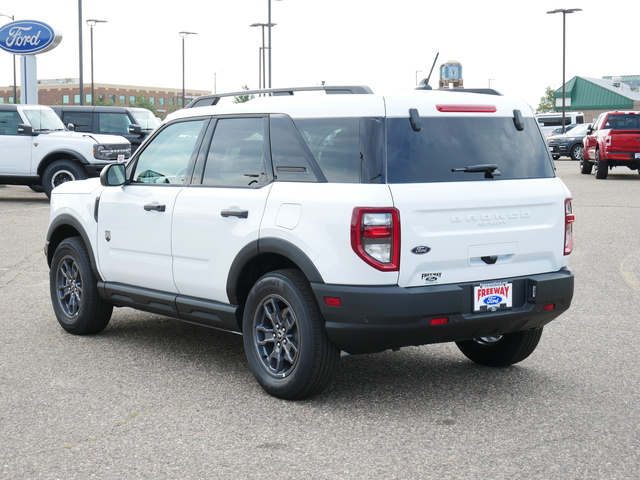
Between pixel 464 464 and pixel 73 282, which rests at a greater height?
pixel 73 282

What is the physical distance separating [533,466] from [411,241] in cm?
130

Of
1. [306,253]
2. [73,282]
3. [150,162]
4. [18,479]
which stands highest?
[150,162]

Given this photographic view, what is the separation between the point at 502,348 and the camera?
232 inches

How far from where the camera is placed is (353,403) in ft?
16.8

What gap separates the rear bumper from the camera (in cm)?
469

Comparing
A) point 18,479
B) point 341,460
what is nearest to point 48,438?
point 18,479

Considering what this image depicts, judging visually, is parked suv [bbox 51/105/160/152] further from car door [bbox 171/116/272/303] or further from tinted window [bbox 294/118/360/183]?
tinted window [bbox 294/118/360/183]

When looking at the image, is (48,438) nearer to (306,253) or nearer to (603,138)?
(306,253)

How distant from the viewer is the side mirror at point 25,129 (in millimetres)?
19156

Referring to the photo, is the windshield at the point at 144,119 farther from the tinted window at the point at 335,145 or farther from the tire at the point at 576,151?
the tire at the point at 576,151

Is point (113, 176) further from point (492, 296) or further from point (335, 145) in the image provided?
point (492, 296)

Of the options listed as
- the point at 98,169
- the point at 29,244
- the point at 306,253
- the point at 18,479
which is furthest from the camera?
the point at 98,169

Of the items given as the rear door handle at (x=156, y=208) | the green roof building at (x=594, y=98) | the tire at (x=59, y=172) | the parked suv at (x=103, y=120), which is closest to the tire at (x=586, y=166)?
the parked suv at (x=103, y=120)

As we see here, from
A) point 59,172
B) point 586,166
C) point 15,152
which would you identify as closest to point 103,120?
point 15,152
